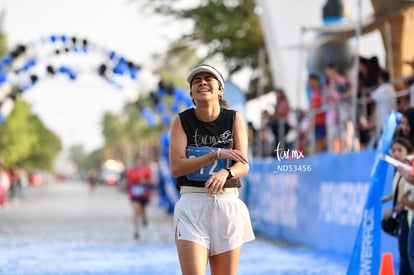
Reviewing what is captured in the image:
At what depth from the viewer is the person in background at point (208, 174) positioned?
5.87m

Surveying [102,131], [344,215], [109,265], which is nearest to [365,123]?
[344,215]

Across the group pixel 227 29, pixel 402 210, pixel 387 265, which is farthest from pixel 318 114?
pixel 227 29

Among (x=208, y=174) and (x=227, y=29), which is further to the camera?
(x=227, y=29)

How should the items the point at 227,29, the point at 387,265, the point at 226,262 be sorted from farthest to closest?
the point at 227,29, the point at 387,265, the point at 226,262

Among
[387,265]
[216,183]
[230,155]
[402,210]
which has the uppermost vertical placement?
[230,155]

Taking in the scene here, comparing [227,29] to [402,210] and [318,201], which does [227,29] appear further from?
[402,210]

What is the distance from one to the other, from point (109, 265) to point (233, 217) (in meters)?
8.54

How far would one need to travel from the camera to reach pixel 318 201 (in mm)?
16984

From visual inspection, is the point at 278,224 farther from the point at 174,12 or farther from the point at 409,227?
the point at 174,12

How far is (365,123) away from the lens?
1549 centimetres

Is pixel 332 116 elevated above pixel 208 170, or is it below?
above

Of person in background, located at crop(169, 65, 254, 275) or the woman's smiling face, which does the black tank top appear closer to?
person in background, located at crop(169, 65, 254, 275)

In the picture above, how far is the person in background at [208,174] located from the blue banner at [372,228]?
2968 millimetres

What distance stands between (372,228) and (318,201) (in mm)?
8062
